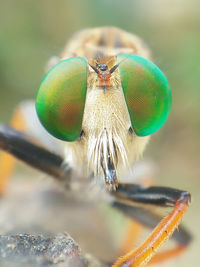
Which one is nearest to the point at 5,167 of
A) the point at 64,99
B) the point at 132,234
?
the point at 132,234

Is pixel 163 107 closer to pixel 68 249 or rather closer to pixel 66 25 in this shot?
pixel 68 249

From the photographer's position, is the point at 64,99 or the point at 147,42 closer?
the point at 64,99

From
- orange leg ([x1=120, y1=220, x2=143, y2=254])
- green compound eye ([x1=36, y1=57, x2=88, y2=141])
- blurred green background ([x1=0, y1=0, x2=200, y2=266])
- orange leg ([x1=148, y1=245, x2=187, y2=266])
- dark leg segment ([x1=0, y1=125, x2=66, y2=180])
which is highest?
blurred green background ([x1=0, y1=0, x2=200, y2=266])

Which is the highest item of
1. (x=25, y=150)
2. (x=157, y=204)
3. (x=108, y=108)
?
(x=108, y=108)

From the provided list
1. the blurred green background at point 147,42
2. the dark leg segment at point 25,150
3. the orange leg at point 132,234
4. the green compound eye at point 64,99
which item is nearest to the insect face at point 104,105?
the green compound eye at point 64,99

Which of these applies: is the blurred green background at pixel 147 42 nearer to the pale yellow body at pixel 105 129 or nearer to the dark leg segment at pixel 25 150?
the dark leg segment at pixel 25 150

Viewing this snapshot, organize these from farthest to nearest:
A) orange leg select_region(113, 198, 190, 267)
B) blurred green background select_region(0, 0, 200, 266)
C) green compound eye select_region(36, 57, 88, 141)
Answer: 1. blurred green background select_region(0, 0, 200, 266)
2. green compound eye select_region(36, 57, 88, 141)
3. orange leg select_region(113, 198, 190, 267)

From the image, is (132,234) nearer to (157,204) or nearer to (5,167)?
(5,167)

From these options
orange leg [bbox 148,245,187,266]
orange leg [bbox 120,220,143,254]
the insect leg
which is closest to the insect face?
the insect leg

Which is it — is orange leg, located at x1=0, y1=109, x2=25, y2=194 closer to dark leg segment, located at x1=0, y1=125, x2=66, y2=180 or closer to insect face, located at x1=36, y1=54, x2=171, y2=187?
dark leg segment, located at x1=0, y1=125, x2=66, y2=180
